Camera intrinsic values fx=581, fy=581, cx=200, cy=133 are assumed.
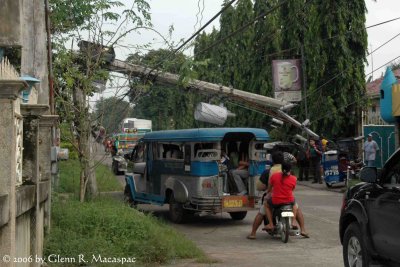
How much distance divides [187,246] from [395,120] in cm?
1426

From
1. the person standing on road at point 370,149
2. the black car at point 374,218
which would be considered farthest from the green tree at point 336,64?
the black car at point 374,218

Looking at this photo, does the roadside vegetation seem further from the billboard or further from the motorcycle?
the billboard

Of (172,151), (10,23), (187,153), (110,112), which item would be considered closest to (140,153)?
(172,151)

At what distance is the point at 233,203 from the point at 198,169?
3.44ft

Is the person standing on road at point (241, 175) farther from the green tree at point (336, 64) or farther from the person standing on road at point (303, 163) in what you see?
the green tree at point (336, 64)

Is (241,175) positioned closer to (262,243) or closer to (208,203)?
(208,203)

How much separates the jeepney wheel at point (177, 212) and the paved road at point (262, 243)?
0.69 feet

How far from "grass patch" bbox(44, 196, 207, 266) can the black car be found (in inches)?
89.1

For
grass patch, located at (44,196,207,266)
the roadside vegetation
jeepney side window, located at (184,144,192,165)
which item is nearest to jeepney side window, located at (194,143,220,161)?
jeepney side window, located at (184,144,192,165)

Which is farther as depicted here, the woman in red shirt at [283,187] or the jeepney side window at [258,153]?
the jeepney side window at [258,153]

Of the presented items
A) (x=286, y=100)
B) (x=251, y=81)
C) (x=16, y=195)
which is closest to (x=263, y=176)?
(x=16, y=195)

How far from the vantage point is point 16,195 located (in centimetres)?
527

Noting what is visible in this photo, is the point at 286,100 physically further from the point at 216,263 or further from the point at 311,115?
the point at 216,263

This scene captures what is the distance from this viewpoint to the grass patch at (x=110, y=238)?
25.4ft
